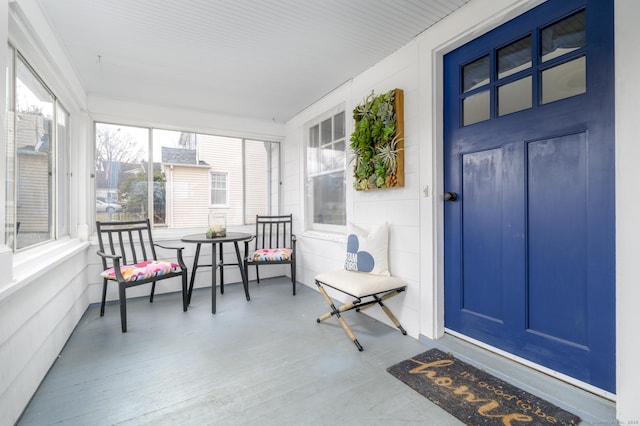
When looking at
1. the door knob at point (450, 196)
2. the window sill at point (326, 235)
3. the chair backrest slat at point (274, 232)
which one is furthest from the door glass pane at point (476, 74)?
the chair backrest slat at point (274, 232)

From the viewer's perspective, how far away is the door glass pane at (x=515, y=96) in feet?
6.00

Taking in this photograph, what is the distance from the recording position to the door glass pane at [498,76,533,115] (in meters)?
1.83

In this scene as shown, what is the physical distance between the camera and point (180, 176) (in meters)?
4.01

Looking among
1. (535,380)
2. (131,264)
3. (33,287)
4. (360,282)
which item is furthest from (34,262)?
(535,380)

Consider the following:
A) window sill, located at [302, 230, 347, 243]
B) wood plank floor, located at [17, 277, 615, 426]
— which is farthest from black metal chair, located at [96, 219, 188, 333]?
window sill, located at [302, 230, 347, 243]

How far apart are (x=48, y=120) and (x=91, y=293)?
1.90m

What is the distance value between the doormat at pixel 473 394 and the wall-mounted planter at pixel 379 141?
55.0 inches

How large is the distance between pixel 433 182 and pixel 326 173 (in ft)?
5.70

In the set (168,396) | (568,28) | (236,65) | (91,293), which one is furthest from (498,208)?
(91,293)

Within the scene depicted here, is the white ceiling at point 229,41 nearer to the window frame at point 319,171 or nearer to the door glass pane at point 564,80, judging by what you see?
the window frame at point 319,171

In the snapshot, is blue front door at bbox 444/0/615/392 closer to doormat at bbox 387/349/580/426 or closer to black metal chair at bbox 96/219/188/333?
doormat at bbox 387/349/580/426

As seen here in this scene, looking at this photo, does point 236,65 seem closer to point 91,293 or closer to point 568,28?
point 568,28

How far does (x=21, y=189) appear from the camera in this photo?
6.50ft

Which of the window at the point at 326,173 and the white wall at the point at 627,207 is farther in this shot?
the window at the point at 326,173
